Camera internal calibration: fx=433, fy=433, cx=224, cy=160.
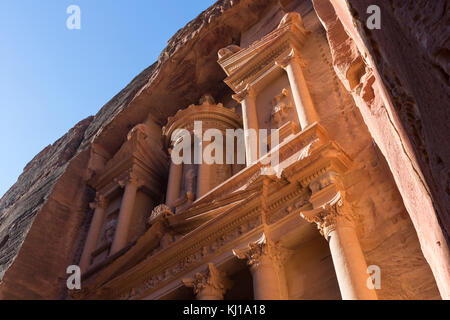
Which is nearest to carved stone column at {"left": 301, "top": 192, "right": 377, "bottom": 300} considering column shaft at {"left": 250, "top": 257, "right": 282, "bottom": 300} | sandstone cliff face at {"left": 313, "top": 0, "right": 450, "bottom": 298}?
column shaft at {"left": 250, "top": 257, "right": 282, "bottom": 300}

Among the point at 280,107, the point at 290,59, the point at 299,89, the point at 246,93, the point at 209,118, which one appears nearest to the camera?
the point at 299,89

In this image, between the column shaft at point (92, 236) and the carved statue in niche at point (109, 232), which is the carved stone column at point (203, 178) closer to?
the carved statue in niche at point (109, 232)

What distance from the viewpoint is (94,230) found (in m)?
11.9

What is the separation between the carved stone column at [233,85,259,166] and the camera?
8672 mm

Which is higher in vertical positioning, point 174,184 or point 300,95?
point 174,184

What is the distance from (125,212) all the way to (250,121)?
4.40 meters

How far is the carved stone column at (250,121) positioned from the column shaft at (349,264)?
Answer: 3.12 metres

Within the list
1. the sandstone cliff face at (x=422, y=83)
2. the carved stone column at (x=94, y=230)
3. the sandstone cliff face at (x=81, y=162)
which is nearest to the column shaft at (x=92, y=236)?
A: the carved stone column at (x=94, y=230)

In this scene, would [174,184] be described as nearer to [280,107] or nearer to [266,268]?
[280,107]

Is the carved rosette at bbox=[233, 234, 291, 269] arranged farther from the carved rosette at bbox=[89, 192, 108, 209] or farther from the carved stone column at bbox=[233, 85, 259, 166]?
the carved rosette at bbox=[89, 192, 108, 209]

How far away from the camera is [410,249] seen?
5.05m

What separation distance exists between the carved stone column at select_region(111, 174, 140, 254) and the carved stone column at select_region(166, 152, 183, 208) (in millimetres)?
1505

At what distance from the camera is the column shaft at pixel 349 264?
15.8 ft

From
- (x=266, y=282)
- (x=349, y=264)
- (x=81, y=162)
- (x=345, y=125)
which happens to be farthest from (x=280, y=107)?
(x=81, y=162)
